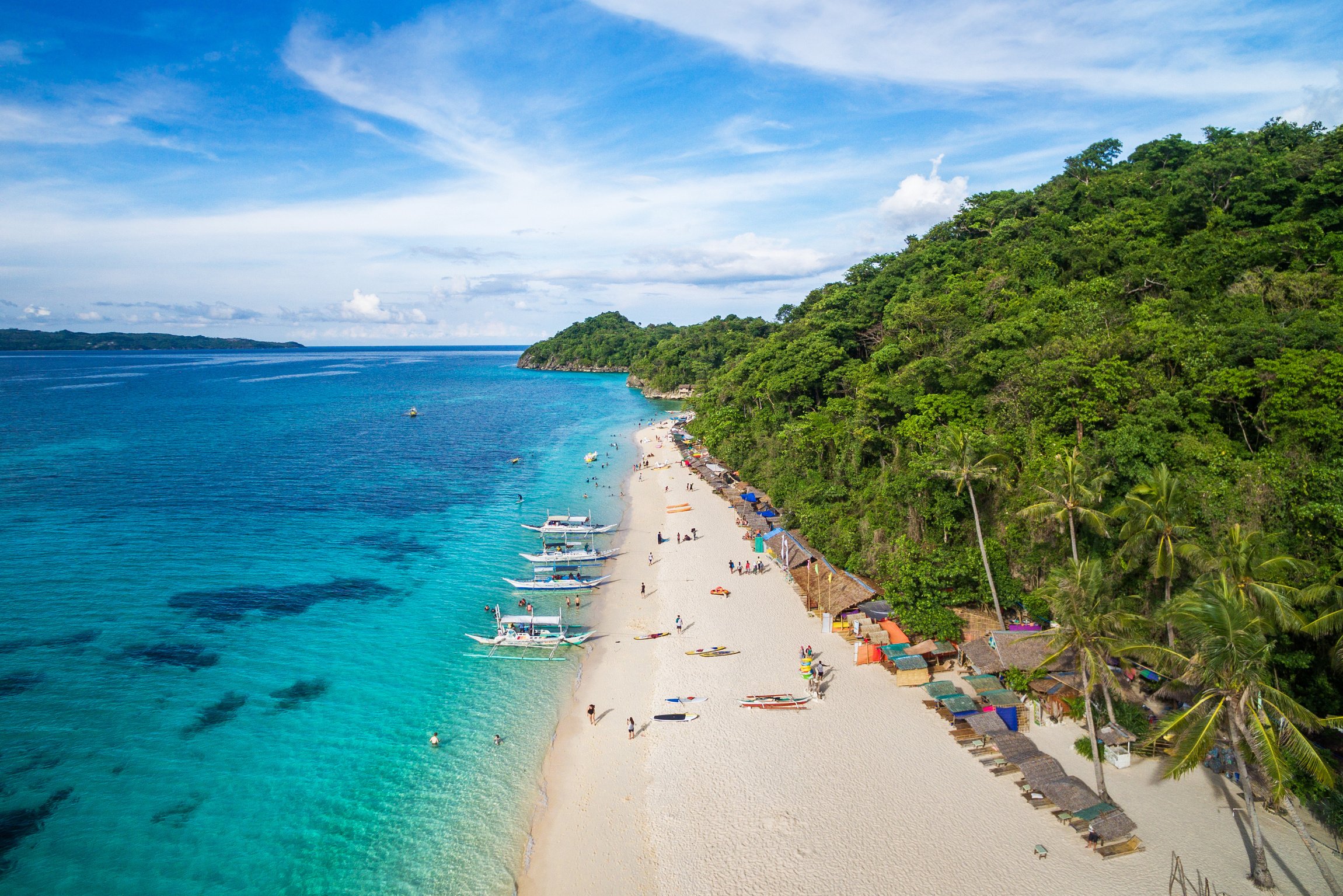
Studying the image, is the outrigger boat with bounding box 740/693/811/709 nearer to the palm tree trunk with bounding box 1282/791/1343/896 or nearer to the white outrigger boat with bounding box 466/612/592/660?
the white outrigger boat with bounding box 466/612/592/660

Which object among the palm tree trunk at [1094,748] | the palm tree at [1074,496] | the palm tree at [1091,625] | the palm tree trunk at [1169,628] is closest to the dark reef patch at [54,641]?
the palm tree at [1091,625]

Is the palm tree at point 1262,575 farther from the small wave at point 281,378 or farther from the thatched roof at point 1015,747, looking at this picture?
the small wave at point 281,378

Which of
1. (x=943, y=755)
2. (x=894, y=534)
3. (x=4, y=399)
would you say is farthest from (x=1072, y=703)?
(x=4, y=399)

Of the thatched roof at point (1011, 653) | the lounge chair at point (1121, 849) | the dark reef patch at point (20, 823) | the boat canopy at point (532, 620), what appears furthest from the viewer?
the boat canopy at point (532, 620)

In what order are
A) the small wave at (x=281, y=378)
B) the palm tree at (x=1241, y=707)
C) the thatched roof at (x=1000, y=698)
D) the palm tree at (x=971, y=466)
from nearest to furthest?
the palm tree at (x=1241, y=707) < the thatched roof at (x=1000, y=698) < the palm tree at (x=971, y=466) < the small wave at (x=281, y=378)

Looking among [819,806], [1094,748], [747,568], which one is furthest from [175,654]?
[1094,748]

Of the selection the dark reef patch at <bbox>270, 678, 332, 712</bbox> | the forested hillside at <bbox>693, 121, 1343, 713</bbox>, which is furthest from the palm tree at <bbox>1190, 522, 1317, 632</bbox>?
the dark reef patch at <bbox>270, 678, 332, 712</bbox>

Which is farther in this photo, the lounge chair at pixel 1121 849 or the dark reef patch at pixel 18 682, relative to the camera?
the dark reef patch at pixel 18 682
